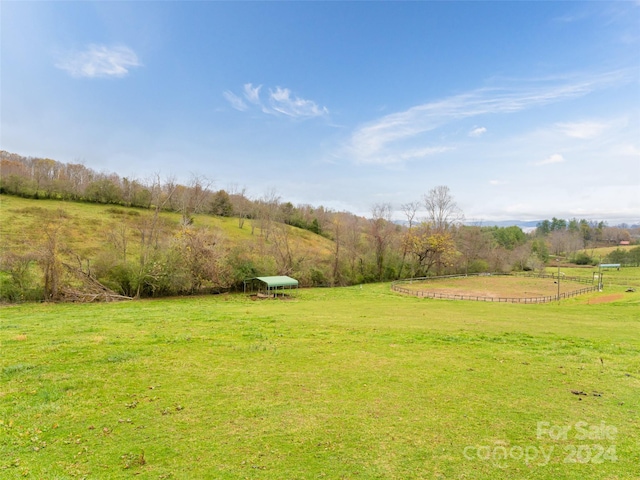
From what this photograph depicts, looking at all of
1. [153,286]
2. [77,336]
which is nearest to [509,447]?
[77,336]

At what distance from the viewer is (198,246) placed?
30.6 m

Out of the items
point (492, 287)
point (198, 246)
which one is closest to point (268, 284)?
point (198, 246)

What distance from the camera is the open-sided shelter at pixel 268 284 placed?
105 ft

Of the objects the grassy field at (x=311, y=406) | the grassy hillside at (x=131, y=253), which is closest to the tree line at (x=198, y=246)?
the grassy hillside at (x=131, y=253)

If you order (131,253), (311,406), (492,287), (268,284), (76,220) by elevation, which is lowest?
(492,287)

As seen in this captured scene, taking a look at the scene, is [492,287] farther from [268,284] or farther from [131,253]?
[131,253]

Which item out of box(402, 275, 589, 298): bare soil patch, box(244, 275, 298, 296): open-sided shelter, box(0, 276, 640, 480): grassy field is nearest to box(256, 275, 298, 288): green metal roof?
box(244, 275, 298, 296): open-sided shelter

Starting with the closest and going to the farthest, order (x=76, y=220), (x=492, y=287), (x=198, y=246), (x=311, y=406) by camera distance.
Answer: (x=311, y=406) < (x=198, y=246) < (x=492, y=287) < (x=76, y=220)

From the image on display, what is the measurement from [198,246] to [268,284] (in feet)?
24.3

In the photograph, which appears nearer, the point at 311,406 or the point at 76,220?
the point at 311,406

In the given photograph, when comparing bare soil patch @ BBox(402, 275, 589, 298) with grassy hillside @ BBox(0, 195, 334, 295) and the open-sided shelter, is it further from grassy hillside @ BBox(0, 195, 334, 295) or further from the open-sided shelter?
the open-sided shelter

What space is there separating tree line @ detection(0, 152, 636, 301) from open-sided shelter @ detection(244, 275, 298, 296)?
1063mm

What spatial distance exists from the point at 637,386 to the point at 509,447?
5386 mm

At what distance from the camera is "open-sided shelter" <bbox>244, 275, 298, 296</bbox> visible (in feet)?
105
